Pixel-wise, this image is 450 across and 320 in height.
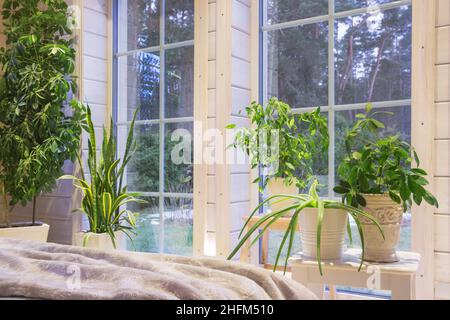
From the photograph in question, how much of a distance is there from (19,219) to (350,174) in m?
2.94

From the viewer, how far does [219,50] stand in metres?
2.62

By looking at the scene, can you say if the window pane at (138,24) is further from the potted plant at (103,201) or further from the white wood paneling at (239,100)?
the white wood paneling at (239,100)

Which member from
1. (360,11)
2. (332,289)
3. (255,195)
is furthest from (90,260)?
(360,11)

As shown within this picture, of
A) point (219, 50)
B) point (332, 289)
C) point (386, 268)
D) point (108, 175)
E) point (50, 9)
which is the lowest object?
point (332, 289)

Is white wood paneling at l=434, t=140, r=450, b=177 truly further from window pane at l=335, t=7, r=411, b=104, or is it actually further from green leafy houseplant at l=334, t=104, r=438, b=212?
green leafy houseplant at l=334, t=104, r=438, b=212

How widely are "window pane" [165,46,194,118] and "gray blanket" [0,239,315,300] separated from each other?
1.88 m

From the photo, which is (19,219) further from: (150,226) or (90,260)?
(90,260)

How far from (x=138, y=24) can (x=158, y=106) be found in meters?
0.66

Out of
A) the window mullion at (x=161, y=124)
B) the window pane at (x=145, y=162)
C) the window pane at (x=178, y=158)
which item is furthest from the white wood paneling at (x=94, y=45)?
the window pane at (x=178, y=158)

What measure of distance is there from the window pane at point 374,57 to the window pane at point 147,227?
147cm

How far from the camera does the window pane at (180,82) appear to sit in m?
2.93

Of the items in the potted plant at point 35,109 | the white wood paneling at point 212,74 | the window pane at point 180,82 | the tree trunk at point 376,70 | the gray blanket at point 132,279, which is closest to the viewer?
the gray blanket at point 132,279

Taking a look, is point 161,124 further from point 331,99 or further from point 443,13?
point 443,13

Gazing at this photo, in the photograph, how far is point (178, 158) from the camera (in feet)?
9.72
